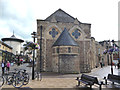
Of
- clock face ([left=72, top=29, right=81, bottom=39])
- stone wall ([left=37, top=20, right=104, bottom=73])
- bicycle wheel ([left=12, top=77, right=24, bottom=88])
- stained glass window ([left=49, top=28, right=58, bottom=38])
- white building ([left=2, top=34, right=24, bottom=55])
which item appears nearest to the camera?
bicycle wheel ([left=12, top=77, right=24, bottom=88])

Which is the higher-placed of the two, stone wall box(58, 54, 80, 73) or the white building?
the white building

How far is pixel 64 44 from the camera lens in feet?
62.6

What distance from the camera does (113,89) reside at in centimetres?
739

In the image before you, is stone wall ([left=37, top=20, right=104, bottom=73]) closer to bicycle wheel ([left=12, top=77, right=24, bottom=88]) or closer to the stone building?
the stone building

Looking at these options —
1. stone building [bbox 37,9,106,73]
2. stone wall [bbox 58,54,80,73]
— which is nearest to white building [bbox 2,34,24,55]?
stone building [bbox 37,9,106,73]

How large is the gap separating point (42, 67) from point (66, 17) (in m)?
13.9

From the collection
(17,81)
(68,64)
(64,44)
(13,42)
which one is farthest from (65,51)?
(13,42)

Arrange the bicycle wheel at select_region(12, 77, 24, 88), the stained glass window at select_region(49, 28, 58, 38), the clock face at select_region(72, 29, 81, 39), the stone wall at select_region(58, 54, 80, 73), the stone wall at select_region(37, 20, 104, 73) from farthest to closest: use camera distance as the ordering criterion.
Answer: the clock face at select_region(72, 29, 81, 39)
the stained glass window at select_region(49, 28, 58, 38)
the stone wall at select_region(37, 20, 104, 73)
the stone wall at select_region(58, 54, 80, 73)
the bicycle wheel at select_region(12, 77, 24, 88)

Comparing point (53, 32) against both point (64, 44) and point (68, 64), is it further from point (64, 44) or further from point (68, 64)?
point (68, 64)

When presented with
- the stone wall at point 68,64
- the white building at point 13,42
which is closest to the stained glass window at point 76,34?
the stone wall at point 68,64

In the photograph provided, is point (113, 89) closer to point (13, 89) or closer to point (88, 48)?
point (13, 89)

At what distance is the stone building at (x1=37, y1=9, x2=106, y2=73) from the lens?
18656mm

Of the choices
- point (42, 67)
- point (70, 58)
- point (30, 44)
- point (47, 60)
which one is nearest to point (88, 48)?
point (70, 58)

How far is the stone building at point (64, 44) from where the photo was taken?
734 inches
